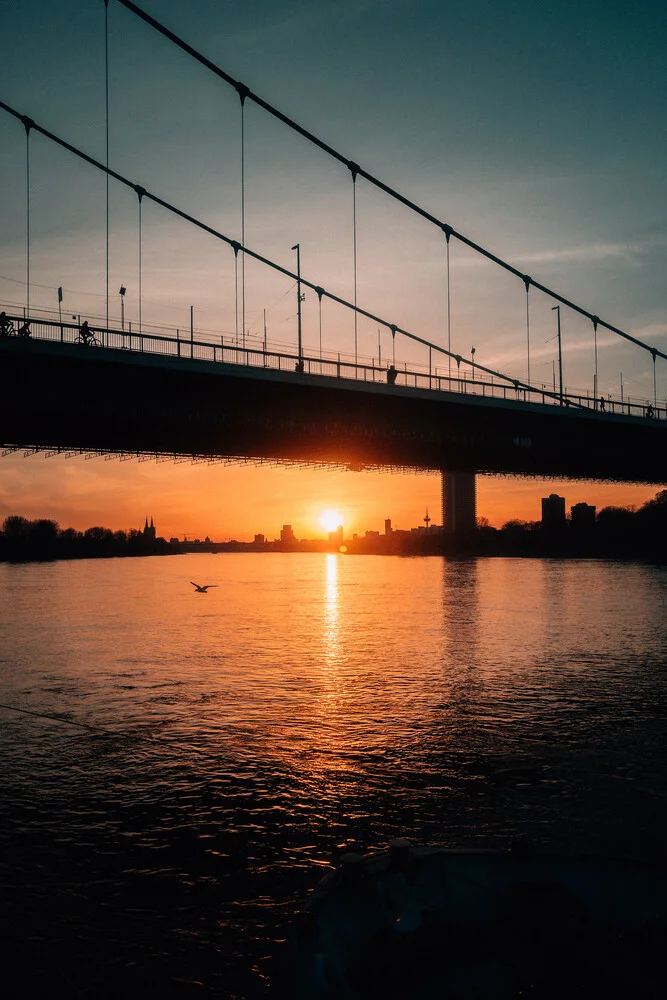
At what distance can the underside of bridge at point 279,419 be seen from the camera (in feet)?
147

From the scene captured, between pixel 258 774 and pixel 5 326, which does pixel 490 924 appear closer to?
pixel 258 774

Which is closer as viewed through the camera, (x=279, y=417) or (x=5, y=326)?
(x=5, y=326)

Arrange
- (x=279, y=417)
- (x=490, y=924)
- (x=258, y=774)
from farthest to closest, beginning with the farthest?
(x=279, y=417) → (x=258, y=774) → (x=490, y=924)

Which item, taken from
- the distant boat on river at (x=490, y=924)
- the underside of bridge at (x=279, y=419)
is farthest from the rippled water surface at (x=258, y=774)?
the underside of bridge at (x=279, y=419)

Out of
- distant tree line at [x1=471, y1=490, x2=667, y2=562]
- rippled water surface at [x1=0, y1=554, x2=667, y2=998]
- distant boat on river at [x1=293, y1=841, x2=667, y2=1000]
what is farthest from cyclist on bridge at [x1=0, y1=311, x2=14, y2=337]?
distant tree line at [x1=471, y1=490, x2=667, y2=562]

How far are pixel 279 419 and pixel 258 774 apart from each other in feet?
136

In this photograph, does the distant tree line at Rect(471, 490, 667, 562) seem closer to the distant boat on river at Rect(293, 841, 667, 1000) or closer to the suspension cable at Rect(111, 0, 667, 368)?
the suspension cable at Rect(111, 0, 667, 368)

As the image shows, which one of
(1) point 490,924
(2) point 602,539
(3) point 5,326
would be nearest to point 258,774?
(1) point 490,924

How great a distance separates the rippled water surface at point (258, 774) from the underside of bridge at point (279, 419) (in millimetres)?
15516

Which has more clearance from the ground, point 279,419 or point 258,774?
point 279,419

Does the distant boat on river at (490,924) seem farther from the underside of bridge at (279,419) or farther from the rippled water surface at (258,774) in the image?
the underside of bridge at (279,419)

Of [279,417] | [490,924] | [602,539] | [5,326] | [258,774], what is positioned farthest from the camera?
[602,539]

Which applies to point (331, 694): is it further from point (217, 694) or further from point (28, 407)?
point (28, 407)

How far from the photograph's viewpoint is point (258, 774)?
15000 millimetres
